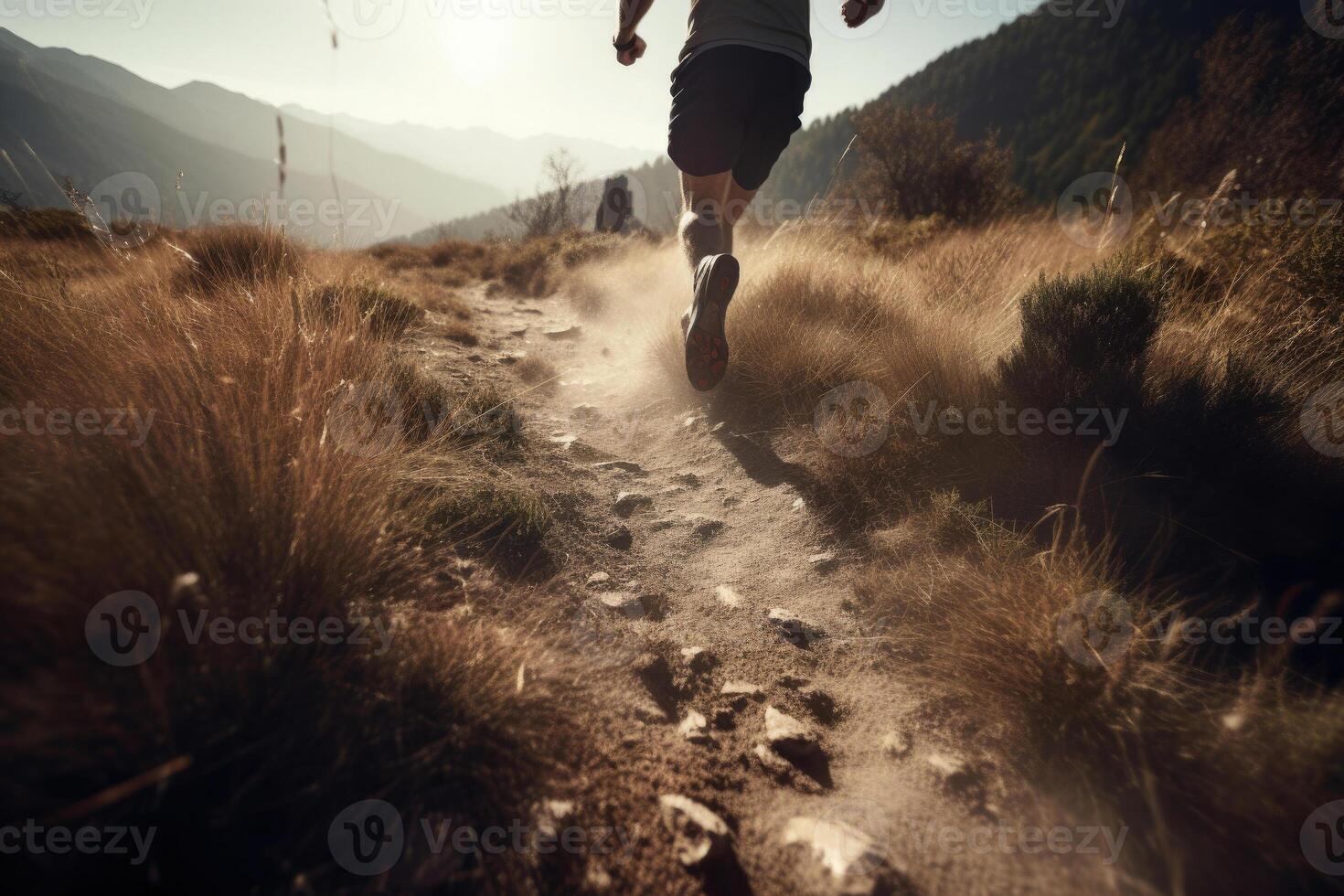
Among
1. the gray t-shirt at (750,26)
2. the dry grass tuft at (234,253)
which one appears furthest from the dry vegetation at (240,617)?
the gray t-shirt at (750,26)

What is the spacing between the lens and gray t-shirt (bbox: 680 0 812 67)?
211 cm

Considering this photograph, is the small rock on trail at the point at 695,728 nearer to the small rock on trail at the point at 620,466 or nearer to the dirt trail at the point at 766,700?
the dirt trail at the point at 766,700

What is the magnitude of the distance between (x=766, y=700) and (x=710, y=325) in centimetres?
151

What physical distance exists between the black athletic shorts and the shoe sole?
0.48 meters

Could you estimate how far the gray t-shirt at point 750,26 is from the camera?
6.93 feet

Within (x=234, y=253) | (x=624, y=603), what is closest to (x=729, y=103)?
(x=624, y=603)

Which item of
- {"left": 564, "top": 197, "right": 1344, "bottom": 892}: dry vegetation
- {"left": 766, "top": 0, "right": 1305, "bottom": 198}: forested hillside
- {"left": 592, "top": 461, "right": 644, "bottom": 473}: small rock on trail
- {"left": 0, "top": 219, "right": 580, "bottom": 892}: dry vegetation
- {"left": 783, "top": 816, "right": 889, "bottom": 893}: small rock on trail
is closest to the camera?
{"left": 0, "top": 219, "right": 580, "bottom": 892}: dry vegetation

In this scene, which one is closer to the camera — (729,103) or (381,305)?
(729,103)

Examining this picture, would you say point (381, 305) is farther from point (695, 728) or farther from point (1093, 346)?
point (1093, 346)

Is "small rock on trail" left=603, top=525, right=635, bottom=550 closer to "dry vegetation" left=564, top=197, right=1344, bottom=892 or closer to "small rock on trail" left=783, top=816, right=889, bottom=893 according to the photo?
"dry vegetation" left=564, top=197, right=1344, bottom=892

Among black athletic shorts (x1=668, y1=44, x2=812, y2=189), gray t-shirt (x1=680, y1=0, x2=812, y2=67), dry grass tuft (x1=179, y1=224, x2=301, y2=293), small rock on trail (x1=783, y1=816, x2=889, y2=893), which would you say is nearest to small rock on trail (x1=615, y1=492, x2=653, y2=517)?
small rock on trail (x1=783, y1=816, x2=889, y2=893)

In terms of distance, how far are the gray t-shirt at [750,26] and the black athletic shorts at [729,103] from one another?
31mm

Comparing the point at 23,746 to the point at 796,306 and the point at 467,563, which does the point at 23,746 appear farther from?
the point at 796,306

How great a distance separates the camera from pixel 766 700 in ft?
4.21
